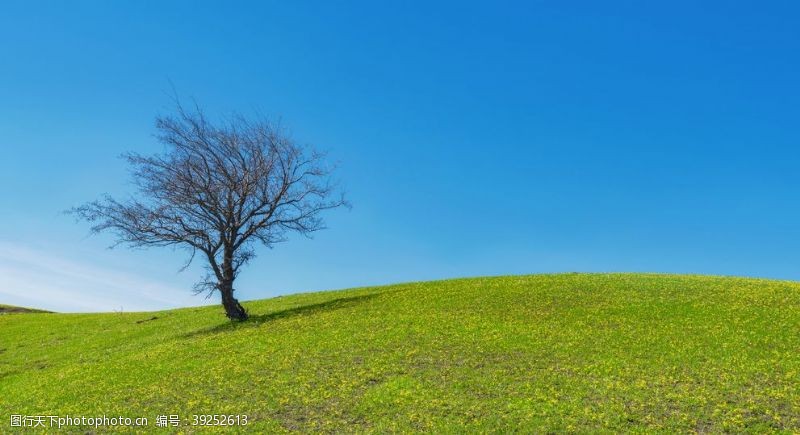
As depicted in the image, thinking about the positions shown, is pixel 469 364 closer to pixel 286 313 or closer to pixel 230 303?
pixel 286 313

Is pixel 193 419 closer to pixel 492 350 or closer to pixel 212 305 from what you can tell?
pixel 492 350

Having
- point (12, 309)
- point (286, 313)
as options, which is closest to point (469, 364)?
point (286, 313)

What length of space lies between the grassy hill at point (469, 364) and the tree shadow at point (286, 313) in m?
0.34

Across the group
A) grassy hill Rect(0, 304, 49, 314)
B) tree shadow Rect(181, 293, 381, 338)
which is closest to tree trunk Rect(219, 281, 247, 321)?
tree shadow Rect(181, 293, 381, 338)

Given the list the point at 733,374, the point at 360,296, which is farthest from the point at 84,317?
the point at 733,374

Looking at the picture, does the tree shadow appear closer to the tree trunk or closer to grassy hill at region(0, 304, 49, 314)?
the tree trunk

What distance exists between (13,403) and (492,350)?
21.5 metres

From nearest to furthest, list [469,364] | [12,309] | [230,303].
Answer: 1. [469,364]
2. [230,303]
3. [12,309]

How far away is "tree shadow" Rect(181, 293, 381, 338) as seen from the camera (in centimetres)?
4031

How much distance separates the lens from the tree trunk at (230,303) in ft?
142

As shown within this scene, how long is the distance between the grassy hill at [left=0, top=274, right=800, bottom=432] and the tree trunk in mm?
1374

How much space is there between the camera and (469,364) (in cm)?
2616

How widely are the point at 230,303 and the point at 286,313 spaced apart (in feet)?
13.1

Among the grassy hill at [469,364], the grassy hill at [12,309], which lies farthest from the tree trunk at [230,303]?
the grassy hill at [12,309]
